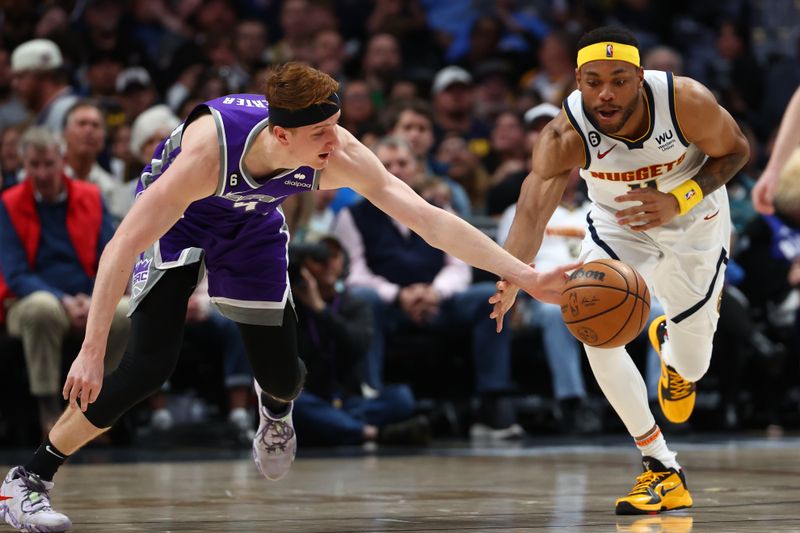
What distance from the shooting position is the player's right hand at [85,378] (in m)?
4.34

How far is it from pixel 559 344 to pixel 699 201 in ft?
12.1

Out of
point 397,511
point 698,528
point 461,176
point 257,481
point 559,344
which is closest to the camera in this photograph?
point 698,528

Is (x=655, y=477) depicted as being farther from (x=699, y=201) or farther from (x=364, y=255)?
(x=364, y=255)

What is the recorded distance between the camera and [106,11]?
466 inches

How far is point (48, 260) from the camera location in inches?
325

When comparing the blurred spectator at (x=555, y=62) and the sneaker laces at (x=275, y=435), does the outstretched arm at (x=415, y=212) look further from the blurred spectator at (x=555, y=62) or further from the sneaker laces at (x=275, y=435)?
the blurred spectator at (x=555, y=62)

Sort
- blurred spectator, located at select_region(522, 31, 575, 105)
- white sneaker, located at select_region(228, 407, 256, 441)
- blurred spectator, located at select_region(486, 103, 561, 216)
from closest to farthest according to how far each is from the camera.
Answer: white sneaker, located at select_region(228, 407, 256, 441) → blurred spectator, located at select_region(486, 103, 561, 216) → blurred spectator, located at select_region(522, 31, 575, 105)

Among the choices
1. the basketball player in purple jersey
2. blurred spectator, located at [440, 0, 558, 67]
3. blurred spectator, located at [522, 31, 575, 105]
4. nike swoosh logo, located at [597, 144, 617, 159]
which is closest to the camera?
the basketball player in purple jersey

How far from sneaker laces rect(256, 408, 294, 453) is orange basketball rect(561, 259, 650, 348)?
159 centimetres

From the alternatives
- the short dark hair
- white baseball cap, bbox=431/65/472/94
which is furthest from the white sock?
white baseball cap, bbox=431/65/472/94

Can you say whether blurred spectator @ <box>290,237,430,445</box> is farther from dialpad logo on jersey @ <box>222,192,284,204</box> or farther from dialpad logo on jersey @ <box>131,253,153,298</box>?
dialpad logo on jersey @ <box>222,192,284,204</box>

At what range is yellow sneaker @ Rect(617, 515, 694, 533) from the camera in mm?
4504

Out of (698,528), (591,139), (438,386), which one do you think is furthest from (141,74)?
(698,528)

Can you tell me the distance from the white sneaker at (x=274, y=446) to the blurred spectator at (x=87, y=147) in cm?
328
